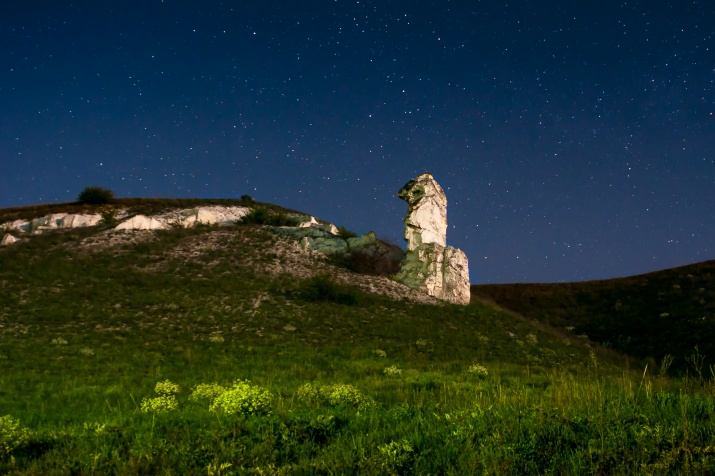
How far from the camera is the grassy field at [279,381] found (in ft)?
21.5

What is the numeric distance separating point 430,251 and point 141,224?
27808 mm

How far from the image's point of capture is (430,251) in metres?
41.8

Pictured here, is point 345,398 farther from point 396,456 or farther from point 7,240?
point 7,240

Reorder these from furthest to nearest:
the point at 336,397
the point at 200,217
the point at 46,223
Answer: the point at 200,217 → the point at 46,223 → the point at 336,397

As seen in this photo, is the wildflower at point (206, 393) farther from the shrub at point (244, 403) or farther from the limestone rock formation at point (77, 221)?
the limestone rock formation at point (77, 221)

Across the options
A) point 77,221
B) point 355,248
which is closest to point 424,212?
point 355,248

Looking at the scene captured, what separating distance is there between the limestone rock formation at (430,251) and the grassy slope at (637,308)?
4.17 m

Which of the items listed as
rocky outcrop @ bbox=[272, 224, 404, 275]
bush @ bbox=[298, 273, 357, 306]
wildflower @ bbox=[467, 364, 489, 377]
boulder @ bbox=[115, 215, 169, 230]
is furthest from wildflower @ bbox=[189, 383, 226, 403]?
boulder @ bbox=[115, 215, 169, 230]

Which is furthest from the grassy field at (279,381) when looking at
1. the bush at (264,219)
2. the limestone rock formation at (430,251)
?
the bush at (264,219)

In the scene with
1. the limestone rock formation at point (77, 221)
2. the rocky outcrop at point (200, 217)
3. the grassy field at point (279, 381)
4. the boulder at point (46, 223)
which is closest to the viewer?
the grassy field at point (279, 381)

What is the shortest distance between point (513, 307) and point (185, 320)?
36.5m

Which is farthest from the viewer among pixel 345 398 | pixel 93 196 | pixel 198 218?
pixel 93 196

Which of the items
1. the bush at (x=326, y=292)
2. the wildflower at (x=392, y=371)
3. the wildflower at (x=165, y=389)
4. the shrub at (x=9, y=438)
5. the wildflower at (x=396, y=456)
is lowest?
the wildflower at (x=165, y=389)

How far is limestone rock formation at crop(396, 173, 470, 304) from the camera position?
130ft
